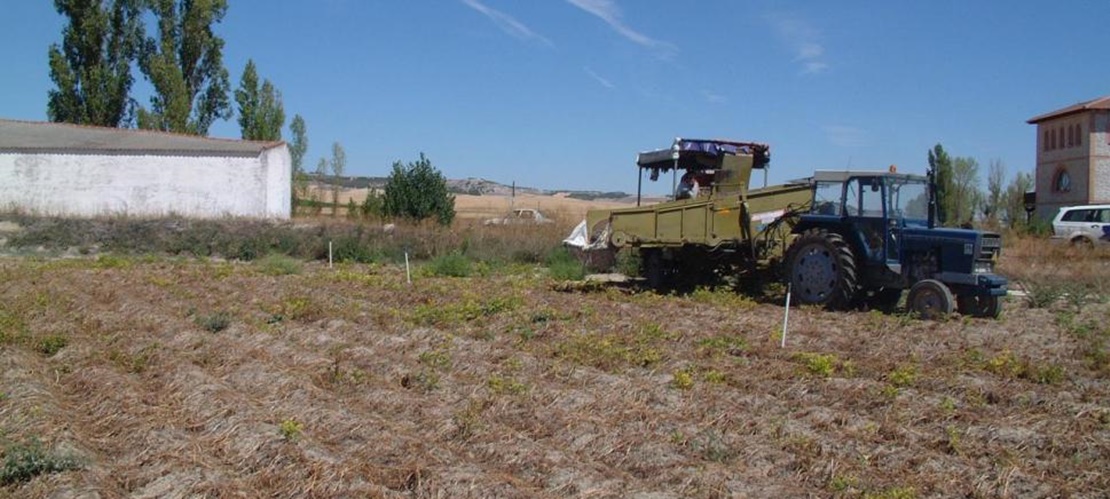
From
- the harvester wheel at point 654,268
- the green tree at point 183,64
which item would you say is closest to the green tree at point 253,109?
the green tree at point 183,64

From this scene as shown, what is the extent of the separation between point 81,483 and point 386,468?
68.5 inches

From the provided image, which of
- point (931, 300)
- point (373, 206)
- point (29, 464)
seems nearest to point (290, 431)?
point (29, 464)

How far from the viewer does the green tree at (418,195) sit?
108ft

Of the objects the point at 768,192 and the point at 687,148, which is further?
the point at 687,148

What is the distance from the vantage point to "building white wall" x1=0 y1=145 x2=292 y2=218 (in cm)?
3262

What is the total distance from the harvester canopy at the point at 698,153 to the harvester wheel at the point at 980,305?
459 cm

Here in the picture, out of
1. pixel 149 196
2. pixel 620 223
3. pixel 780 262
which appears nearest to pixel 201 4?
pixel 149 196

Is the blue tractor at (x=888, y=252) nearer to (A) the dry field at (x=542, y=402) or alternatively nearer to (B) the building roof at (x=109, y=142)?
(A) the dry field at (x=542, y=402)

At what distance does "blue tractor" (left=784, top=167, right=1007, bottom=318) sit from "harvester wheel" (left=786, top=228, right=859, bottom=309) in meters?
0.01

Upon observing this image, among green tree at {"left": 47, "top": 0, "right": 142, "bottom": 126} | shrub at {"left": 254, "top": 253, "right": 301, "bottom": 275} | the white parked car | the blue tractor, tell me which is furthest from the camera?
green tree at {"left": 47, "top": 0, "right": 142, "bottom": 126}

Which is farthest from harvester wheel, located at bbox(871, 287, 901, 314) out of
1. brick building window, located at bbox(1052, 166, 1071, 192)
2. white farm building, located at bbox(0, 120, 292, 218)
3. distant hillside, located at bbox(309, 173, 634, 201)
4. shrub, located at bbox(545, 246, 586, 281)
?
distant hillside, located at bbox(309, 173, 634, 201)

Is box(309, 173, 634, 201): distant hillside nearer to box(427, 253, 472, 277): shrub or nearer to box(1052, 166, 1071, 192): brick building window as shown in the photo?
box(1052, 166, 1071, 192): brick building window

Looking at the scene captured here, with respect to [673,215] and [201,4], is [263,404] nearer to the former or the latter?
[673,215]

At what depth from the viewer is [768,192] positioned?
1587cm
